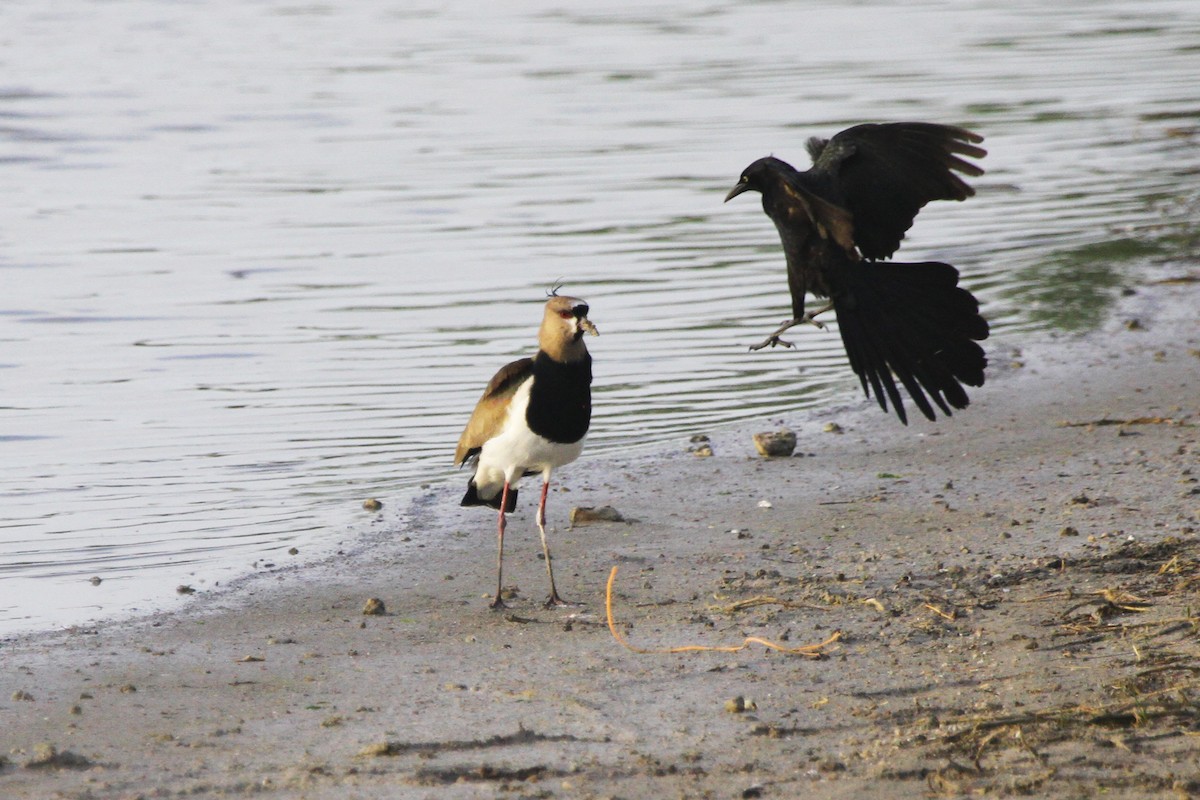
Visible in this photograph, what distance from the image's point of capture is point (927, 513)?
6672 millimetres

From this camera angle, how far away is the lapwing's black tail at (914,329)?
18.7 feet

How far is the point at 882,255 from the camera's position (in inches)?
243

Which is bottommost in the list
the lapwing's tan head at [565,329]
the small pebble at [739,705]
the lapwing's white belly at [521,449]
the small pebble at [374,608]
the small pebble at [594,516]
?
the small pebble at [594,516]

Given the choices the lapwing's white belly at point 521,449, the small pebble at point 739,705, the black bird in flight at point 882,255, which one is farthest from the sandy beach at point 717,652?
the black bird in flight at point 882,255

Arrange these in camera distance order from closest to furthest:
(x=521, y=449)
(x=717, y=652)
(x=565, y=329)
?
(x=717, y=652)
(x=565, y=329)
(x=521, y=449)

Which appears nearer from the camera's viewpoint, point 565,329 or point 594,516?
point 565,329

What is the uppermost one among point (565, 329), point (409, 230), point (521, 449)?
point (565, 329)

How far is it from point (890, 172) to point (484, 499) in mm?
2069

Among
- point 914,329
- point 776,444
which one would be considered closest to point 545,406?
point 914,329

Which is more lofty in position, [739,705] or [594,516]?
[739,705]

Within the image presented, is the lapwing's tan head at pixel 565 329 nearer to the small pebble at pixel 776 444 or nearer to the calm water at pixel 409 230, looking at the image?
the calm water at pixel 409 230

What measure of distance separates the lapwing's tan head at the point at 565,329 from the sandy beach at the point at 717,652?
0.88 m

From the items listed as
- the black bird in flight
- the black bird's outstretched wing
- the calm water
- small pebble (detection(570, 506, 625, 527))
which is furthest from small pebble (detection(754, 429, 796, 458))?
the black bird's outstretched wing

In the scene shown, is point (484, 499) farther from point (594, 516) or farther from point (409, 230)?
point (409, 230)
